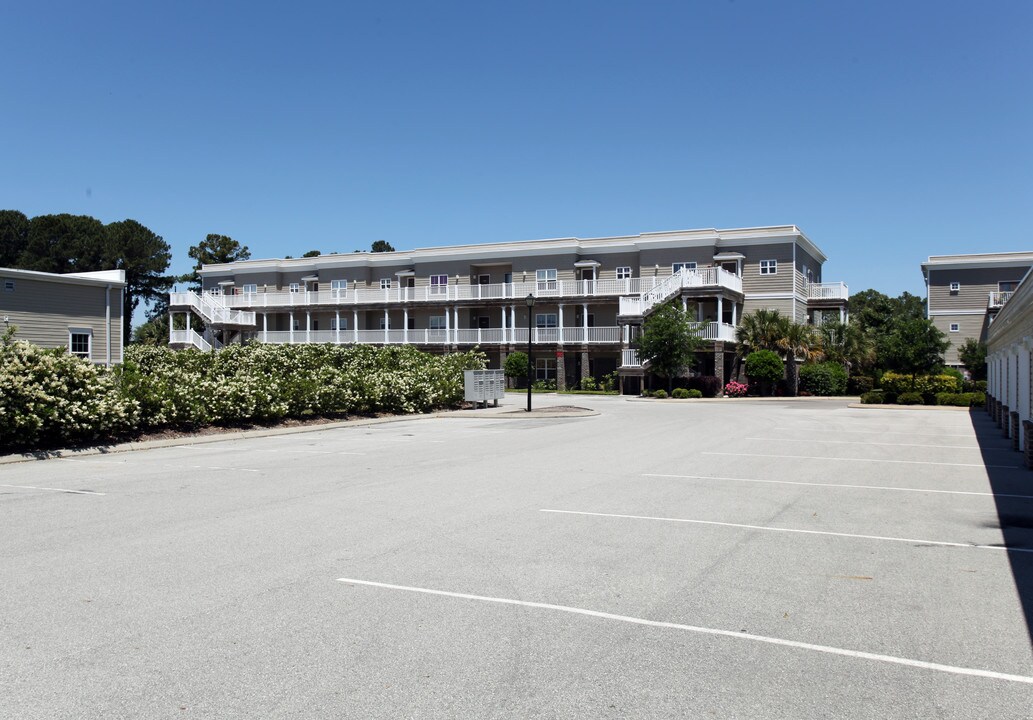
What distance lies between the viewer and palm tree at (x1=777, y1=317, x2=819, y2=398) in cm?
4344

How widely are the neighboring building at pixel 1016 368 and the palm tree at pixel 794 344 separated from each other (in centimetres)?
1800

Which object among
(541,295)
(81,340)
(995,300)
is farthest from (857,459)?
(995,300)

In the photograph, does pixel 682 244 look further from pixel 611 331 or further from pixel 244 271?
pixel 244 271

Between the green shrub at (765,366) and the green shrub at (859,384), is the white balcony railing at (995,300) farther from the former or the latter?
the green shrub at (765,366)

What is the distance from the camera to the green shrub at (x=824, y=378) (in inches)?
1679

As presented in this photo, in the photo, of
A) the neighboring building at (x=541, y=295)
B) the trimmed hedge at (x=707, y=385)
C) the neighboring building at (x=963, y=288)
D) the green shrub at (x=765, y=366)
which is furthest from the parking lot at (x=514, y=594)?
the neighboring building at (x=963, y=288)

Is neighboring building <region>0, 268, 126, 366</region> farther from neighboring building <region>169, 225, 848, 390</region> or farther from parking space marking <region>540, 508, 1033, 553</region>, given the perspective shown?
parking space marking <region>540, 508, 1033, 553</region>

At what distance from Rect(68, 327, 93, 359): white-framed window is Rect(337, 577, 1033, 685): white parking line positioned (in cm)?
3128

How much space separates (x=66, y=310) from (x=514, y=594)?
3247cm

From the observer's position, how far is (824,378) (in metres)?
42.7

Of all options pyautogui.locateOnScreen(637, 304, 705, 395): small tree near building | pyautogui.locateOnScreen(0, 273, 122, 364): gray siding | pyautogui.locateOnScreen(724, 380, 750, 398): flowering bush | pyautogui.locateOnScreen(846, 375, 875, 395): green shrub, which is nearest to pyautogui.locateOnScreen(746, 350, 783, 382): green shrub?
pyautogui.locateOnScreen(724, 380, 750, 398): flowering bush

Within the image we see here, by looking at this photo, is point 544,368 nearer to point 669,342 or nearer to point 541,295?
point 541,295

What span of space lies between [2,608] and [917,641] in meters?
6.30

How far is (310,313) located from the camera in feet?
194
